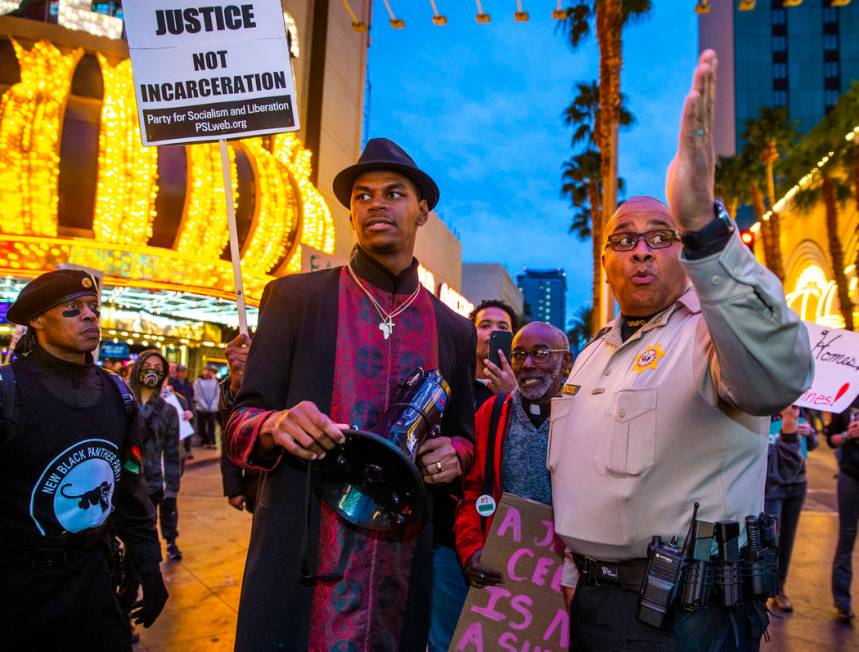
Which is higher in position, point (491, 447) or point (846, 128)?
point (846, 128)

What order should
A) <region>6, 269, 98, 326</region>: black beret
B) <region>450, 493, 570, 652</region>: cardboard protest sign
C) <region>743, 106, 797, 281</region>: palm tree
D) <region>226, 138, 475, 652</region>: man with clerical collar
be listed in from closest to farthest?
<region>226, 138, 475, 652</region>: man with clerical collar, <region>450, 493, 570, 652</region>: cardboard protest sign, <region>6, 269, 98, 326</region>: black beret, <region>743, 106, 797, 281</region>: palm tree

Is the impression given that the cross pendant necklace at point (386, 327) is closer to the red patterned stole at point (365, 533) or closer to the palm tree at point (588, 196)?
the red patterned stole at point (365, 533)

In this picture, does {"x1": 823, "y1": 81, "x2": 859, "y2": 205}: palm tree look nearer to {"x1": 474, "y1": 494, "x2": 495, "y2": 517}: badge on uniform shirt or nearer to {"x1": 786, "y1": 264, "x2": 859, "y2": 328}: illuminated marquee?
{"x1": 786, "y1": 264, "x2": 859, "y2": 328}: illuminated marquee

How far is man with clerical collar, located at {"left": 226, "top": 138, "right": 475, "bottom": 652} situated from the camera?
2.07 meters

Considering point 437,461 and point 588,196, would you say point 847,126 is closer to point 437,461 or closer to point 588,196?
point 588,196

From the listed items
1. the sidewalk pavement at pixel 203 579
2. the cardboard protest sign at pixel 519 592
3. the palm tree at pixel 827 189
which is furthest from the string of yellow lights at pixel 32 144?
the palm tree at pixel 827 189

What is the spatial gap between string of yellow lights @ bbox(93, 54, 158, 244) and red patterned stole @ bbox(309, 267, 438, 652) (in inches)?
576

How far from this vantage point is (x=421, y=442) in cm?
207

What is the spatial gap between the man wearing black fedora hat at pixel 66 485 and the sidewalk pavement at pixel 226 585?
239cm

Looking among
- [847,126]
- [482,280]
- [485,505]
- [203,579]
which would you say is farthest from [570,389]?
[482,280]

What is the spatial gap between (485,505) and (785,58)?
89.8m

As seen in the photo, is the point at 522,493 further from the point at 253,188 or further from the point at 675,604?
the point at 253,188

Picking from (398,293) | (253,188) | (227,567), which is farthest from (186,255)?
(398,293)

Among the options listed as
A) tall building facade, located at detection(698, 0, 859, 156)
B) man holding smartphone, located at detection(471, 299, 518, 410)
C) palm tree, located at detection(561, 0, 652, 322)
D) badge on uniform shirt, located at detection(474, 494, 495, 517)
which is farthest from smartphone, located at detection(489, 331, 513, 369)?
tall building facade, located at detection(698, 0, 859, 156)
